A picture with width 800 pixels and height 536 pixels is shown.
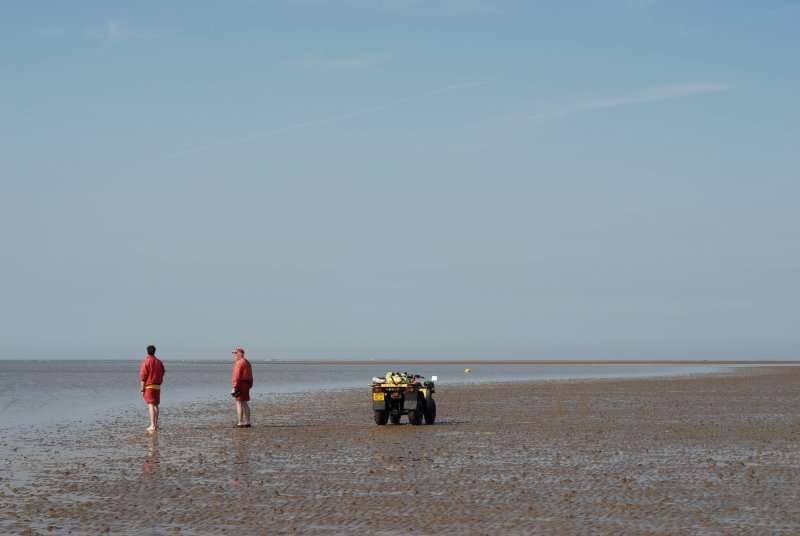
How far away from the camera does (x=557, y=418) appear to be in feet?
98.7

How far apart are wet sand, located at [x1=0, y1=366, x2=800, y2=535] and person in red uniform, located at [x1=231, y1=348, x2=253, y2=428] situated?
538 millimetres

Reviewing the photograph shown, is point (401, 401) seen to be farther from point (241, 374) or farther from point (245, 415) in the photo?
point (241, 374)

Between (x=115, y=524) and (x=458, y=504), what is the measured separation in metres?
4.46

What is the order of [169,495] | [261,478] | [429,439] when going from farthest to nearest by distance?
[429,439]
[261,478]
[169,495]

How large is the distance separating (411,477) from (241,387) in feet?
36.0

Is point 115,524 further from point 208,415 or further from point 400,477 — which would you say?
point 208,415

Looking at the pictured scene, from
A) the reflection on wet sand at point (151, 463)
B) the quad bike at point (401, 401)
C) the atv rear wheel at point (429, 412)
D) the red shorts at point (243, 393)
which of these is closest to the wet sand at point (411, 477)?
the reflection on wet sand at point (151, 463)

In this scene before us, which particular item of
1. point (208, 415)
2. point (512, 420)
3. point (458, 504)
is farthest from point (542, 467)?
point (208, 415)

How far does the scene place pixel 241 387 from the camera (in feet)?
86.6

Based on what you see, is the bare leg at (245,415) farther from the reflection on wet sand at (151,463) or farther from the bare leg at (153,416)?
the reflection on wet sand at (151,463)

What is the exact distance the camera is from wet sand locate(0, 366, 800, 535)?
40.4 feet

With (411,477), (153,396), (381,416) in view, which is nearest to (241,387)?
(153,396)

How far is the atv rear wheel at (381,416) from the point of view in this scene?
27844 millimetres

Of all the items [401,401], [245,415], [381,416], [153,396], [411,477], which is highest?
[153,396]
